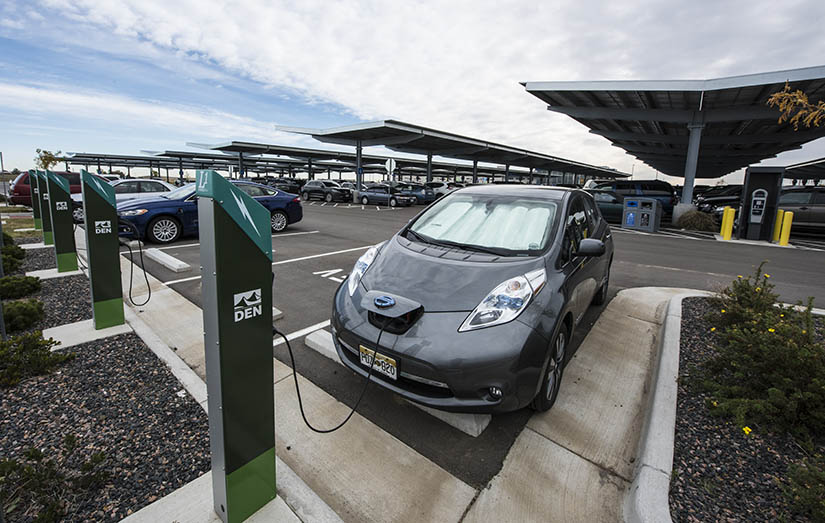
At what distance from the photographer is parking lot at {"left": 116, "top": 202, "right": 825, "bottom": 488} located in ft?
8.46

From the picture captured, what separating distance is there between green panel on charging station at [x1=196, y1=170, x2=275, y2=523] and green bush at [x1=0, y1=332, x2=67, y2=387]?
219 centimetres

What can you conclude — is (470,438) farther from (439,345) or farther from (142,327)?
(142,327)

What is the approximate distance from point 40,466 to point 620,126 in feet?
86.4

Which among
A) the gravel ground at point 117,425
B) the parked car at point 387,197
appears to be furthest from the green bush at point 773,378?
the parked car at point 387,197

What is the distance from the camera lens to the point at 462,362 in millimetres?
2314

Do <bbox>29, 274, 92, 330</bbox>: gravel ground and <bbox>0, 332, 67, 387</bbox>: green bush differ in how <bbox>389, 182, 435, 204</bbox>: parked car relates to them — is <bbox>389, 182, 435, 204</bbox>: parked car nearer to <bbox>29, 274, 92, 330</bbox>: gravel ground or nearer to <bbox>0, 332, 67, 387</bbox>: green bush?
<bbox>29, 274, 92, 330</bbox>: gravel ground

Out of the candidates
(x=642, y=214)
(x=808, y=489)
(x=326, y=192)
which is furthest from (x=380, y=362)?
(x=326, y=192)

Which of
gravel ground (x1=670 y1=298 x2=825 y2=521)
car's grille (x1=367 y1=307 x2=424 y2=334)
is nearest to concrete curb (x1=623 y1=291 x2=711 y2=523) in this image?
gravel ground (x1=670 y1=298 x2=825 y2=521)

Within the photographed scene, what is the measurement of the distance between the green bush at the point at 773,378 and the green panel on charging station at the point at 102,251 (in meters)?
5.17

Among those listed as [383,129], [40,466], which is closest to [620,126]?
[383,129]

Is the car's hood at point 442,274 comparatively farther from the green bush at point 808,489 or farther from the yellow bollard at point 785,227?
the yellow bollard at point 785,227

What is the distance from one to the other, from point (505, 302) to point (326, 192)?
90.4ft

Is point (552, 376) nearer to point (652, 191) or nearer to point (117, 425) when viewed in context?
point (117, 425)

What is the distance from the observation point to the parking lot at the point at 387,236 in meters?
2.58
